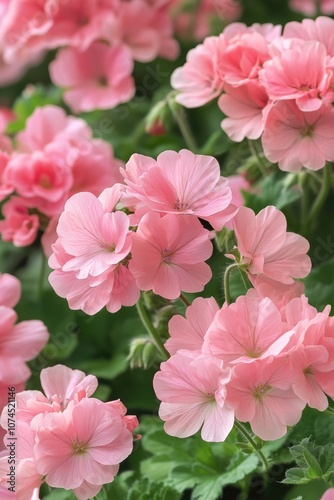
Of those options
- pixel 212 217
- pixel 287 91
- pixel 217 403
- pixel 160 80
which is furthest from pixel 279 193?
pixel 160 80

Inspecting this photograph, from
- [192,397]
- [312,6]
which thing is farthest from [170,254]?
[312,6]

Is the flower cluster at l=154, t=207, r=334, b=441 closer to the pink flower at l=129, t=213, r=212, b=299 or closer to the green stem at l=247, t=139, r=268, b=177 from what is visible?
the pink flower at l=129, t=213, r=212, b=299

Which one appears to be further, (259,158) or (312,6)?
(312,6)

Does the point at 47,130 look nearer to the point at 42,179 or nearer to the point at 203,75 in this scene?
the point at 42,179

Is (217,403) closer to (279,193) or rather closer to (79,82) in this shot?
(279,193)

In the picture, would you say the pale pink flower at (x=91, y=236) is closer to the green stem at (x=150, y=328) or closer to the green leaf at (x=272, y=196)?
the green stem at (x=150, y=328)

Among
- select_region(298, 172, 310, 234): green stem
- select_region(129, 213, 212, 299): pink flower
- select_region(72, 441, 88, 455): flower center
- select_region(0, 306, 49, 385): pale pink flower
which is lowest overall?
select_region(298, 172, 310, 234): green stem

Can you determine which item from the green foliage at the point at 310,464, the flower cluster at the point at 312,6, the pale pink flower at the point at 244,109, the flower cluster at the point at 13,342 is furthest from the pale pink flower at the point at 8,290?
the flower cluster at the point at 312,6

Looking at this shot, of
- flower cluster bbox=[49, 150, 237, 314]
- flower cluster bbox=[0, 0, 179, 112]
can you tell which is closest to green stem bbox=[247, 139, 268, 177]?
flower cluster bbox=[49, 150, 237, 314]
